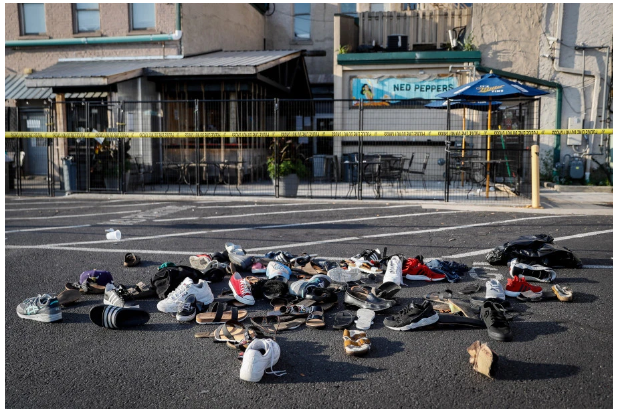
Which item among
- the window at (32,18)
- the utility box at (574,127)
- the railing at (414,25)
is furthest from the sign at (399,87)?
the window at (32,18)

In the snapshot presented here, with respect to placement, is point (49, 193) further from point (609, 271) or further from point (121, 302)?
point (609, 271)

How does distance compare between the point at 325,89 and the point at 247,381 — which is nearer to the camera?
the point at 247,381

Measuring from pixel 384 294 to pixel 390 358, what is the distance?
124 centimetres

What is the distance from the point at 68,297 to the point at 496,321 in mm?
3537

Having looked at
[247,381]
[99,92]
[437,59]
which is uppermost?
[437,59]

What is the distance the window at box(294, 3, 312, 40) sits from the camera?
22.2 meters

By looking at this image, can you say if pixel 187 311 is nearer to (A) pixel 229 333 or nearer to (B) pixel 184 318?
(B) pixel 184 318

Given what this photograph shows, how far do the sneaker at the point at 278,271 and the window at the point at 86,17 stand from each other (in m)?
15.2

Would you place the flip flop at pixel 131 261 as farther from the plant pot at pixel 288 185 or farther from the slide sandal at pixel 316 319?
the plant pot at pixel 288 185

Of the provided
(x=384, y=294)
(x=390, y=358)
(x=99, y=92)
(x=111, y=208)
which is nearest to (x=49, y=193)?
(x=111, y=208)

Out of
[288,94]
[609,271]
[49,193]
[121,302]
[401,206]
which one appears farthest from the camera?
[288,94]

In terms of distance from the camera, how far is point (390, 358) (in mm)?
3477

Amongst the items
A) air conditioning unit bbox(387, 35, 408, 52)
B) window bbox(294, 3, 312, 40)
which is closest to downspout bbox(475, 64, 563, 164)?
air conditioning unit bbox(387, 35, 408, 52)

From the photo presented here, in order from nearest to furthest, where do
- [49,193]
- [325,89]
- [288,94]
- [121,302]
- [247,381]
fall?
1. [247,381]
2. [121,302]
3. [49,193]
4. [288,94]
5. [325,89]
